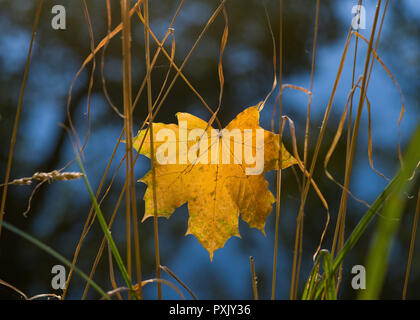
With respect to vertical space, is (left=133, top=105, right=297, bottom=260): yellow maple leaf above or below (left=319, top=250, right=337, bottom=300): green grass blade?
above

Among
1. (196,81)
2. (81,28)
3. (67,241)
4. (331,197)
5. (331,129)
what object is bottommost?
(67,241)

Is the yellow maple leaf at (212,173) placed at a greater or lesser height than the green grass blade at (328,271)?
greater

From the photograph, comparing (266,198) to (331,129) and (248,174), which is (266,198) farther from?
(331,129)

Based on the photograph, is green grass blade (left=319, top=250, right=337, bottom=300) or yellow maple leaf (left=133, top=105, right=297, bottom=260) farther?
yellow maple leaf (left=133, top=105, right=297, bottom=260)

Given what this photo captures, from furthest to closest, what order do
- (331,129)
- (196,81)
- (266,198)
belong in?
(196,81), (331,129), (266,198)

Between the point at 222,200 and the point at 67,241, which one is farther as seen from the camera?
the point at 67,241

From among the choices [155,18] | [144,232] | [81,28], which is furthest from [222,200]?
[81,28]

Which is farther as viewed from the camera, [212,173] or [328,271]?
[212,173]

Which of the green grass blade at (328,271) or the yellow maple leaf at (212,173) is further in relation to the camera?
the yellow maple leaf at (212,173)
